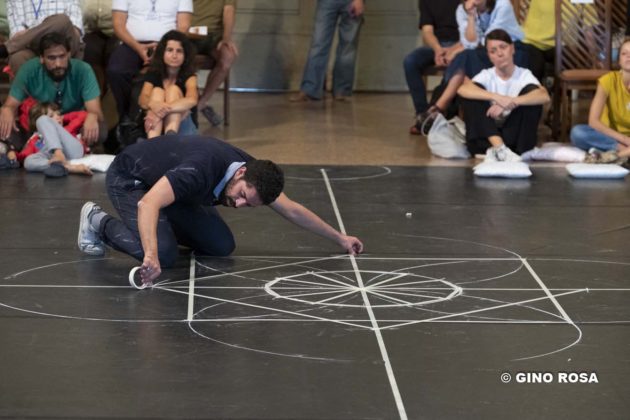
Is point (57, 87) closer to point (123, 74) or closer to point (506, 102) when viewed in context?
point (123, 74)

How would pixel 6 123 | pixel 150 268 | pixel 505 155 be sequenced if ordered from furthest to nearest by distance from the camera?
pixel 505 155 < pixel 6 123 < pixel 150 268

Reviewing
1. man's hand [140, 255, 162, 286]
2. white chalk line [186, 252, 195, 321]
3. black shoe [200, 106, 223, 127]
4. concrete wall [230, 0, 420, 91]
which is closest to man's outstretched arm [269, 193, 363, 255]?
white chalk line [186, 252, 195, 321]

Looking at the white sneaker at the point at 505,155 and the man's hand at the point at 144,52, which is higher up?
the man's hand at the point at 144,52

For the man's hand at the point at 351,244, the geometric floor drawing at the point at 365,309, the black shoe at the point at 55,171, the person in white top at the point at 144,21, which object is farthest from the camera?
the person in white top at the point at 144,21

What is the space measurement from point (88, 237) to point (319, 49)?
5358 millimetres

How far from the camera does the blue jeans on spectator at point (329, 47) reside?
9773mm

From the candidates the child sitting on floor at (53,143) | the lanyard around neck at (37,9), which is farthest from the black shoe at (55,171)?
the lanyard around neck at (37,9)

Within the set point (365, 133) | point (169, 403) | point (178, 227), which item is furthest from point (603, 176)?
point (169, 403)

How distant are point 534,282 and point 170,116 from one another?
10.7ft

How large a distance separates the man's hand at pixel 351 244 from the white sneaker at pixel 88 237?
0.95 m

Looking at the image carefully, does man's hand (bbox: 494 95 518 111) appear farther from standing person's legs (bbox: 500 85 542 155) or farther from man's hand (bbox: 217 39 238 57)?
man's hand (bbox: 217 39 238 57)

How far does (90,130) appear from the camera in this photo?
699 cm

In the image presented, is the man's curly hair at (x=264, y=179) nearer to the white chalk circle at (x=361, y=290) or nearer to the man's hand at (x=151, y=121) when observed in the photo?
the white chalk circle at (x=361, y=290)

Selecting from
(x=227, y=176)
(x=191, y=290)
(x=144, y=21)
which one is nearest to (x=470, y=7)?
(x=144, y=21)
